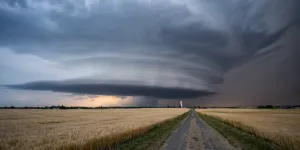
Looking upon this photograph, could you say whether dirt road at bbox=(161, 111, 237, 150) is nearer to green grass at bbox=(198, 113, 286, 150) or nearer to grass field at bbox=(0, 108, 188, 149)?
green grass at bbox=(198, 113, 286, 150)

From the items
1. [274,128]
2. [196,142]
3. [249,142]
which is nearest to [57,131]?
Answer: [196,142]

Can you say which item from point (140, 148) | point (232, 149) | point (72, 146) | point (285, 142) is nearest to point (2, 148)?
point (72, 146)

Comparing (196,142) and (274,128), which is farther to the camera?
(274,128)

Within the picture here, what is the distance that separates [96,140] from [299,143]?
54.3ft

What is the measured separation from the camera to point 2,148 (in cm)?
1642

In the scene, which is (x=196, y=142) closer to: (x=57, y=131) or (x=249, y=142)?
(x=249, y=142)

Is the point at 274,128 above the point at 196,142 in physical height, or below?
above

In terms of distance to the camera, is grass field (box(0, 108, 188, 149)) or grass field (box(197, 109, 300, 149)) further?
grass field (box(197, 109, 300, 149))

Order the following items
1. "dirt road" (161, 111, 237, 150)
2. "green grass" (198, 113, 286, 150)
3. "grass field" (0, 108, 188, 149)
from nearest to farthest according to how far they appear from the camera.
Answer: "dirt road" (161, 111, 237, 150) → "green grass" (198, 113, 286, 150) → "grass field" (0, 108, 188, 149)

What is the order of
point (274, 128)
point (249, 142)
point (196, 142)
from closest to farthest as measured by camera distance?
point (196, 142) → point (249, 142) → point (274, 128)

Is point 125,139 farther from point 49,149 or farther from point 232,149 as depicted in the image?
point 232,149

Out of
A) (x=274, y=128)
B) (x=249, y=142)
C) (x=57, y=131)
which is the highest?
(x=57, y=131)

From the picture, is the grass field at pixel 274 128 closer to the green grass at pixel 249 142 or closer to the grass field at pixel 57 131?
the green grass at pixel 249 142

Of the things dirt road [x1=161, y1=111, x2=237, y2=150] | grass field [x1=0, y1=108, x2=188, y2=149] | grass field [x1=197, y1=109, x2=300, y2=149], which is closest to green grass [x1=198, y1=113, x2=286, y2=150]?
dirt road [x1=161, y1=111, x2=237, y2=150]
